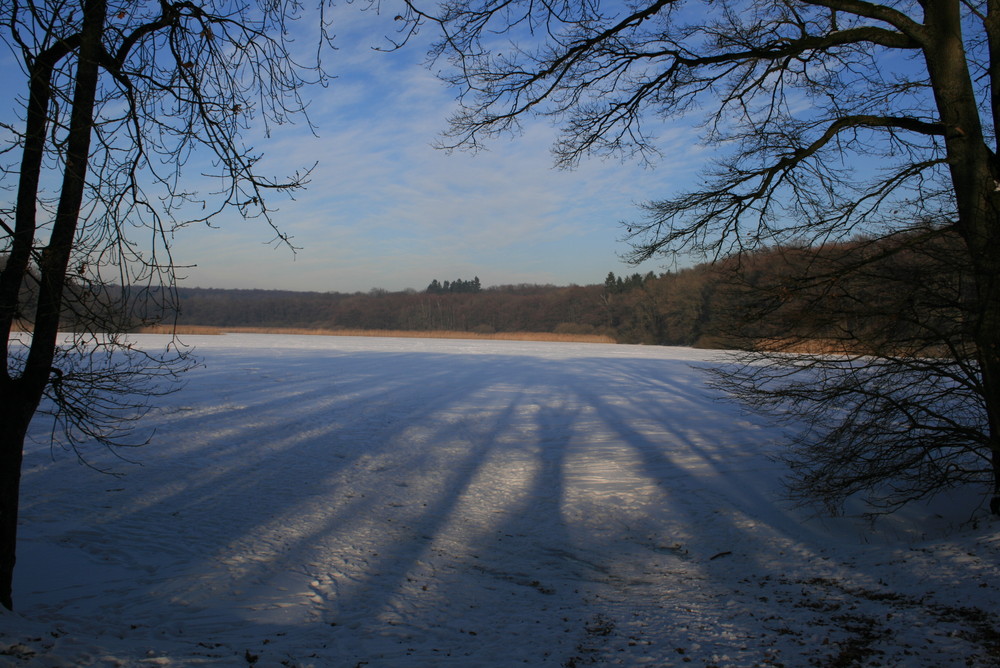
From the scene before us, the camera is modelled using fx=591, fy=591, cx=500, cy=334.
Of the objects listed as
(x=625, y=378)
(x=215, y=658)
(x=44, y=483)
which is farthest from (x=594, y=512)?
(x=625, y=378)

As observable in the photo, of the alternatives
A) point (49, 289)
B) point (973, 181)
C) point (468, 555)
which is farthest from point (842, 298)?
point (49, 289)

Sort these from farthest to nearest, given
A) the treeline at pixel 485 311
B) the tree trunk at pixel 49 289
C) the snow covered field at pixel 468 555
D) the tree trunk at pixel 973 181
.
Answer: the treeline at pixel 485 311, the tree trunk at pixel 973 181, the snow covered field at pixel 468 555, the tree trunk at pixel 49 289

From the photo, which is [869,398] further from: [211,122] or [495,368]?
[495,368]

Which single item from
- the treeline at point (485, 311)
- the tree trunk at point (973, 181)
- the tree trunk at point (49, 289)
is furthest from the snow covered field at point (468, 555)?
the treeline at point (485, 311)

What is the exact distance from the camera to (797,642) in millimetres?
4398

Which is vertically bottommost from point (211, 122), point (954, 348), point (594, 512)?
point (594, 512)

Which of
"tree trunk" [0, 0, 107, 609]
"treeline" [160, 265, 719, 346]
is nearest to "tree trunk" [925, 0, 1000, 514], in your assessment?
"tree trunk" [0, 0, 107, 609]

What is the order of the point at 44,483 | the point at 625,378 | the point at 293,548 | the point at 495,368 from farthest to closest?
the point at 495,368 → the point at 625,378 → the point at 44,483 → the point at 293,548

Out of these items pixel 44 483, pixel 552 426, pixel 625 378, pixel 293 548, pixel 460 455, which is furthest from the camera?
pixel 625 378

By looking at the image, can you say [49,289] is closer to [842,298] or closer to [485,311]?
[842,298]

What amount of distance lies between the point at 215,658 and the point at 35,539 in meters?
4.07

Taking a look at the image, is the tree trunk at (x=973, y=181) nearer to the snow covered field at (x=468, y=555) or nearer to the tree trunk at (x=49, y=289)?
the snow covered field at (x=468, y=555)

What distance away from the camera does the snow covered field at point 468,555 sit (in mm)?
4445

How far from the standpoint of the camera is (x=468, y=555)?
719 cm
